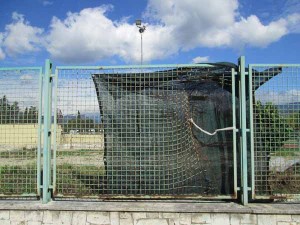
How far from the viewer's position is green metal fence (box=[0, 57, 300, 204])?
5.51m

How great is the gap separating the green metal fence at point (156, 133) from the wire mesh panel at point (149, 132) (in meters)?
0.02

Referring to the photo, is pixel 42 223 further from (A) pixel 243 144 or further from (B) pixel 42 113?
(A) pixel 243 144

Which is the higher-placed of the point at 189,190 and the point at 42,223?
the point at 189,190

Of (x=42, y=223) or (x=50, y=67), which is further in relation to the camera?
(x=50, y=67)

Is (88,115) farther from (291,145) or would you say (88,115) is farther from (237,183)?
(291,145)

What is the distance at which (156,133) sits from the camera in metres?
5.57

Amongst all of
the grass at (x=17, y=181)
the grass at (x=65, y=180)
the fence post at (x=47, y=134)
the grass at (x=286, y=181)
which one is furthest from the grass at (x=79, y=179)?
the grass at (x=286, y=181)

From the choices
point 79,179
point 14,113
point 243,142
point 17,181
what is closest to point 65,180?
point 79,179

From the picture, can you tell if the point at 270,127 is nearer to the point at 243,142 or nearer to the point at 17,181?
the point at 243,142

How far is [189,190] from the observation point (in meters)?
5.63

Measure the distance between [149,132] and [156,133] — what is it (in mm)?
108

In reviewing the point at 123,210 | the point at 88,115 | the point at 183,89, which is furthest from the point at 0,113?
the point at 183,89

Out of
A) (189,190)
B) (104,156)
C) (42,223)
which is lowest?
(42,223)

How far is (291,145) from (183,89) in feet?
Answer: 5.99
